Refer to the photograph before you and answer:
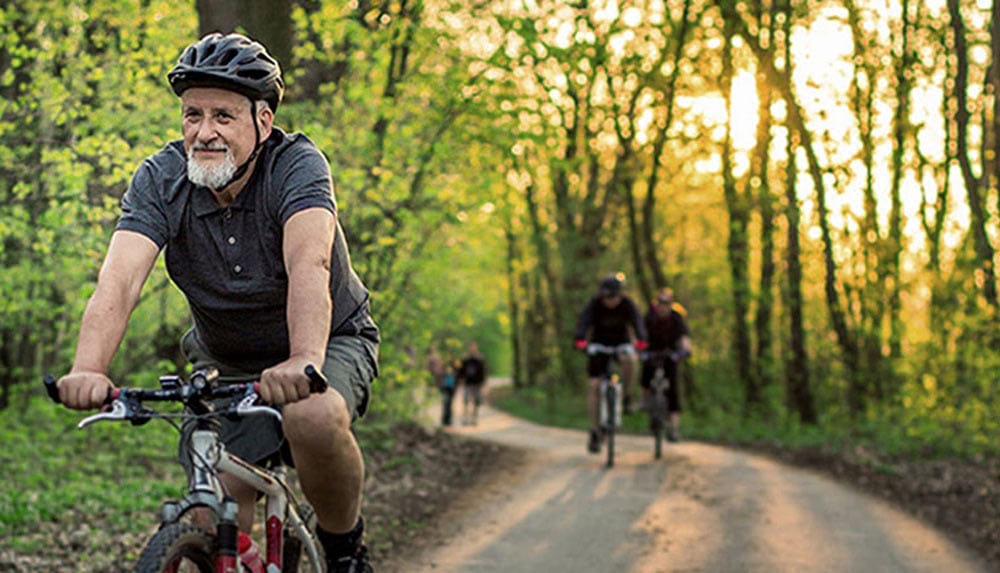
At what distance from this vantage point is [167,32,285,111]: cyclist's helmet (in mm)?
3502

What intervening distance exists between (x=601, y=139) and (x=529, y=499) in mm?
18946

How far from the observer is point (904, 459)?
49.5ft

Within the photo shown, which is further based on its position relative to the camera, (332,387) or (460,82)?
(460,82)

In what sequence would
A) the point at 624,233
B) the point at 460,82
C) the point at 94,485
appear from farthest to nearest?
1. the point at 624,233
2. the point at 460,82
3. the point at 94,485

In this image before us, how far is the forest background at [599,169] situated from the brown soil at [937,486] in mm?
853

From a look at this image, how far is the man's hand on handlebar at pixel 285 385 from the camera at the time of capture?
3.09m

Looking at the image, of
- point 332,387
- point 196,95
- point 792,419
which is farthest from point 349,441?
point 792,419

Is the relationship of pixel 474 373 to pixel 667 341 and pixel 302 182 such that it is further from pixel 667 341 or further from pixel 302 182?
pixel 302 182

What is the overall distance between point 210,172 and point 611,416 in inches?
408

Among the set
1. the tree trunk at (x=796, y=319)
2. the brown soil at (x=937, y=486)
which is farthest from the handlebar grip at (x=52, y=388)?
the tree trunk at (x=796, y=319)

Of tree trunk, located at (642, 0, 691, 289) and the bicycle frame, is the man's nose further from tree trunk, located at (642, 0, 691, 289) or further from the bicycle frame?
tree trunk, located at (642, 0, 691, 289)

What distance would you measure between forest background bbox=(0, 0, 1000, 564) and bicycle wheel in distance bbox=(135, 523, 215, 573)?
17.3ft

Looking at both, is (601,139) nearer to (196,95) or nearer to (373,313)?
(373,313)

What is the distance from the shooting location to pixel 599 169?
104 feet
